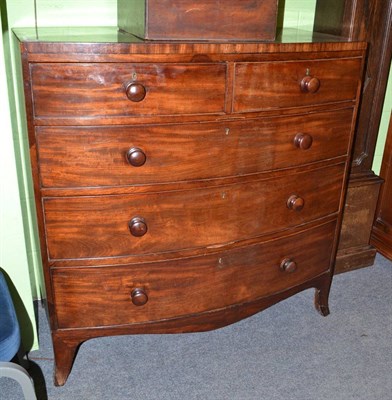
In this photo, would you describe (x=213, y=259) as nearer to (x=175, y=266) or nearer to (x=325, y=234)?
(x=175, y=266)

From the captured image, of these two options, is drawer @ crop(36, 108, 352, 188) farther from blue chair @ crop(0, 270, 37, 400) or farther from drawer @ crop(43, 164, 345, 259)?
blue chair @ crop(0, 270, 37, 400)

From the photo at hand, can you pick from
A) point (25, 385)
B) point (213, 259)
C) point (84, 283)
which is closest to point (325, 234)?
point (213, 259)

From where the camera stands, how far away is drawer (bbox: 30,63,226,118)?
1.36 meters

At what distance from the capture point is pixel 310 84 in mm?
1607

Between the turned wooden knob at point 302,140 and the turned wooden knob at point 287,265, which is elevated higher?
the turned wooden knob at point 302,140

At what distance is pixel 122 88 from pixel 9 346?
776 millimetres

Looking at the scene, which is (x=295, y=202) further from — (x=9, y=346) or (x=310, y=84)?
(x=9, y=346)

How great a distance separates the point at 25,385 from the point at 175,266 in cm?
62

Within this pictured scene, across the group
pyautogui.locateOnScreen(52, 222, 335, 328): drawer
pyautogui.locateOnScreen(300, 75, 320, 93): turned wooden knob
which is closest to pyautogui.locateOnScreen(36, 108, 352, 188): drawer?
pyautogui.locateOnScreen(300, 75, 320, 93): turned wooden knob

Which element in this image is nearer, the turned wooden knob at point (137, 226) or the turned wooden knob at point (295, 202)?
the turned wooden knob at point (137, 226)

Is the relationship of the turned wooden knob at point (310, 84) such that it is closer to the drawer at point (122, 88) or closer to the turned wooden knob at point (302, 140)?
the turned wooden knob at point (302, 140)

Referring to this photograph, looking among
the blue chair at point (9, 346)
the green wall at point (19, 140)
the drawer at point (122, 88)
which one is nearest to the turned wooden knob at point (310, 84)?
the drawer at point (122, 88)

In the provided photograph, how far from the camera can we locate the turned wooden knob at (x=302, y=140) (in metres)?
1.70

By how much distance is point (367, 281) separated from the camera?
8.37 ft
